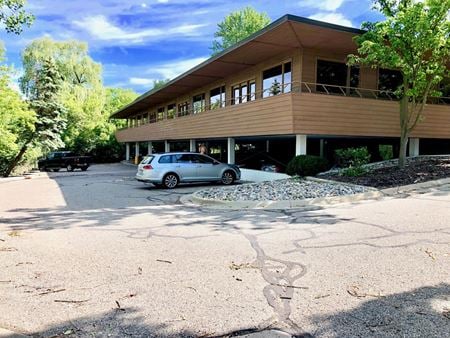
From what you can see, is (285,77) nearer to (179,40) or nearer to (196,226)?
(196,226)

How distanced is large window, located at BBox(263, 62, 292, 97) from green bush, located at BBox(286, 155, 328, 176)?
3811 millimetres

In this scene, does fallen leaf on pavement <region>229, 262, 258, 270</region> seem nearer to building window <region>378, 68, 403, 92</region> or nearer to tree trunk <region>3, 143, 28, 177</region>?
building window <region>378, 68, 403, 92</region>

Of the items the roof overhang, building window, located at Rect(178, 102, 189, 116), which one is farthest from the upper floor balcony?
building window, located at Rect(178, 102, 189, 116)

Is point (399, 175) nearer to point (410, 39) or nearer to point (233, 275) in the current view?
point (410, 39)

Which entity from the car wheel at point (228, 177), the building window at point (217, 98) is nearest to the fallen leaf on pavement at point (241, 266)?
the car wheel at point (228, 177)

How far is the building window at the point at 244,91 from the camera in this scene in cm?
1977

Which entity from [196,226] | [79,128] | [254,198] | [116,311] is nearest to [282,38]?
[254,198]

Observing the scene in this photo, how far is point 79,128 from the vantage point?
4844 centimetres

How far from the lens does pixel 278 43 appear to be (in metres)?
15.4

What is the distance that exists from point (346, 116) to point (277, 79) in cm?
399

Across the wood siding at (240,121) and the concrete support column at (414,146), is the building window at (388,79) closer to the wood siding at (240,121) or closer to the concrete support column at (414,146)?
the concrete support column at (414,146)

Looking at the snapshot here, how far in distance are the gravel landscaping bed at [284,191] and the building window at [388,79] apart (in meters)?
8.03

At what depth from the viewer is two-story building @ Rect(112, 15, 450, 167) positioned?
14430 millimetres

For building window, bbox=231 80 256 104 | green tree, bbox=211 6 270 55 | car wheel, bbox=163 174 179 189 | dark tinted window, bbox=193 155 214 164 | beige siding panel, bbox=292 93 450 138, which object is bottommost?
car wheel, bbox=163 174 179 189
